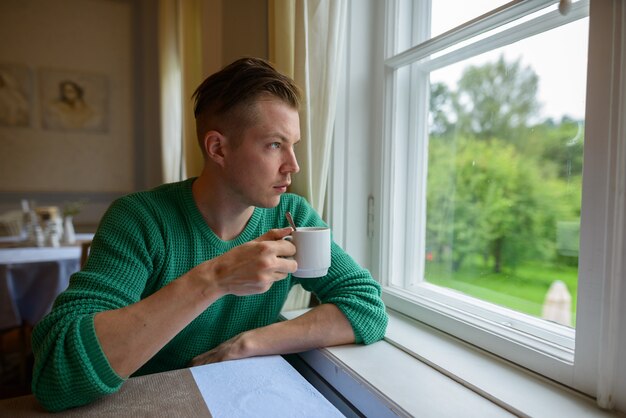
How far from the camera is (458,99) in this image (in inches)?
49.0

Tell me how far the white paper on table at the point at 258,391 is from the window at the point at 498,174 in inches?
18.5

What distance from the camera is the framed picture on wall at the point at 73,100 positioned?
3678mm

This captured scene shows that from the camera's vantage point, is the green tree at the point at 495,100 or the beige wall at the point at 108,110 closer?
the green tree at the point at 495,100

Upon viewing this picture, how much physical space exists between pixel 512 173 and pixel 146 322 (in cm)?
96

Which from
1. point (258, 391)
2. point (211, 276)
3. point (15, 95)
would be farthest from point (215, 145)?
point (15, 95)

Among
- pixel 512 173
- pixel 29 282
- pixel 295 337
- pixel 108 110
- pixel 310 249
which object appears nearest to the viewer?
pixel 310 249

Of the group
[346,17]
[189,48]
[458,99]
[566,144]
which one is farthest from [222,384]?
[189,48]

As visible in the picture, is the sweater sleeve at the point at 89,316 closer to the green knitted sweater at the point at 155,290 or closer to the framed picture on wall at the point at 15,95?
the green knitted sweater at the point at 155,290

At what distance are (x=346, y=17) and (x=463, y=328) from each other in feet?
3.35

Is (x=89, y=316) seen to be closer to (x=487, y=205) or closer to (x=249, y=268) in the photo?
(x=249, y=268)

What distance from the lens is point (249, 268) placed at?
0.80 metres

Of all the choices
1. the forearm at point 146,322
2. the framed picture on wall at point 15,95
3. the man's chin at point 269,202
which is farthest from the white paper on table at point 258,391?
the framed picture on wall at point 15,95

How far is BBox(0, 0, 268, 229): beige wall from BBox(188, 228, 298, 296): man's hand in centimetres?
353

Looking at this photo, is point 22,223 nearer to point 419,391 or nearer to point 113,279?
point 113,279
